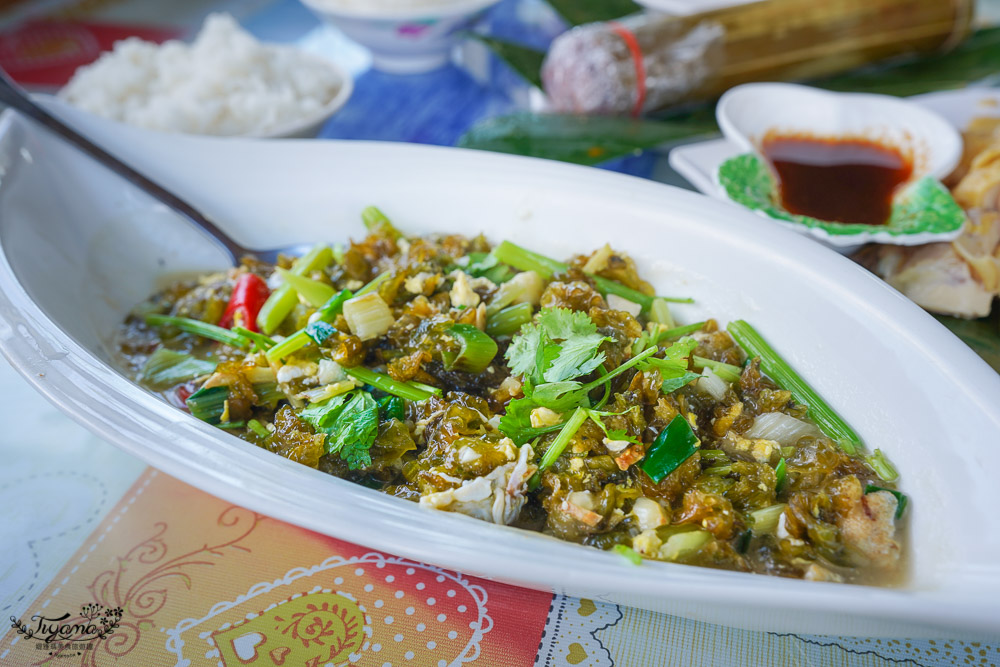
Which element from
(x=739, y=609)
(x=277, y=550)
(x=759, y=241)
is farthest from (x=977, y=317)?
(x=277, y=550)

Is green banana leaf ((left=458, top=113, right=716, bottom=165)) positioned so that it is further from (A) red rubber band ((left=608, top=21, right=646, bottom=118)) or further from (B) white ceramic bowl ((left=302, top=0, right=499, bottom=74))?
(B) white ceramic bowl ((left=302, top=0, right=499, bottom=74))

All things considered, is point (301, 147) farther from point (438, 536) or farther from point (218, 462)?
point (438, 536)

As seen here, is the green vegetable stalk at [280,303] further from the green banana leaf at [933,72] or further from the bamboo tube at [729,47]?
the green banana leaf at [933,72]

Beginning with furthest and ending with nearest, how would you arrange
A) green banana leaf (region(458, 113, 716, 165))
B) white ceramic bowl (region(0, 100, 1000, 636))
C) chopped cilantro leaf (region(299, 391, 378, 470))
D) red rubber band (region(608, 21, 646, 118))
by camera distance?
red rubber band (region(608, 21, 646, 118)) < green banana leaf (region(458, 113, 716, 165)) < chopped cilantro leaf (region(299, 391, 378, 470)) < white ceramic bowl (region(0, 100, 1000, 636))

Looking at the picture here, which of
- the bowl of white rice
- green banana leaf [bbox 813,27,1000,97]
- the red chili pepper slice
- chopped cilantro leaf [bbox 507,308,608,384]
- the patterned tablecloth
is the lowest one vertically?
the patterned tablecloth

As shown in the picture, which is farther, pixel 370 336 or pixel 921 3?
pixel 921 3

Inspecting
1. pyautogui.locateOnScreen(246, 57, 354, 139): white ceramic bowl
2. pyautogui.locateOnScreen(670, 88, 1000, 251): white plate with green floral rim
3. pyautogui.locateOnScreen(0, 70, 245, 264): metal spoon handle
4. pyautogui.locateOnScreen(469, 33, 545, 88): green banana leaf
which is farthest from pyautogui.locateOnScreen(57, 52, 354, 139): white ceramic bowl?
pyautogui.locateOnScreen(670, 88, 1000, 251): white plate with green floral rim

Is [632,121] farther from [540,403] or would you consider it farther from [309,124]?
[540,403]
